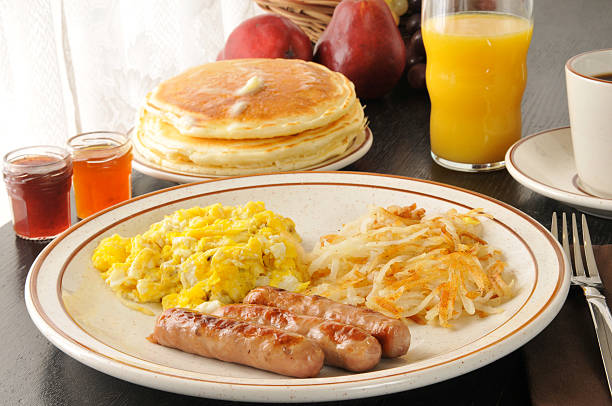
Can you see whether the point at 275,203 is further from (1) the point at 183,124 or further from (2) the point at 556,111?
(2) the point at 556,111

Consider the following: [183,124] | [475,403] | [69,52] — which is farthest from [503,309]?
[69,52]

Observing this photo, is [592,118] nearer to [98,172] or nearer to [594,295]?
[594,295]

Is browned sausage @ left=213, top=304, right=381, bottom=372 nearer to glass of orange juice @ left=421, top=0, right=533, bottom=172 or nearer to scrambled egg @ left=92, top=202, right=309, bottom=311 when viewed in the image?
scrambled egg @ left=92, top=202, right=309, bottom=311

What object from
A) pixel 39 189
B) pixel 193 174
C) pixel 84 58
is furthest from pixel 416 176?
pixel 84 58

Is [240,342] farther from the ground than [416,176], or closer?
farther from the ground

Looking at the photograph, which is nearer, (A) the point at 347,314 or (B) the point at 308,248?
(A) the point at 347,314

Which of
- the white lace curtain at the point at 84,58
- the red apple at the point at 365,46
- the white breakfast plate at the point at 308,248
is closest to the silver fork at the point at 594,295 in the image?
the white breakfast plate at the point at 308,248
